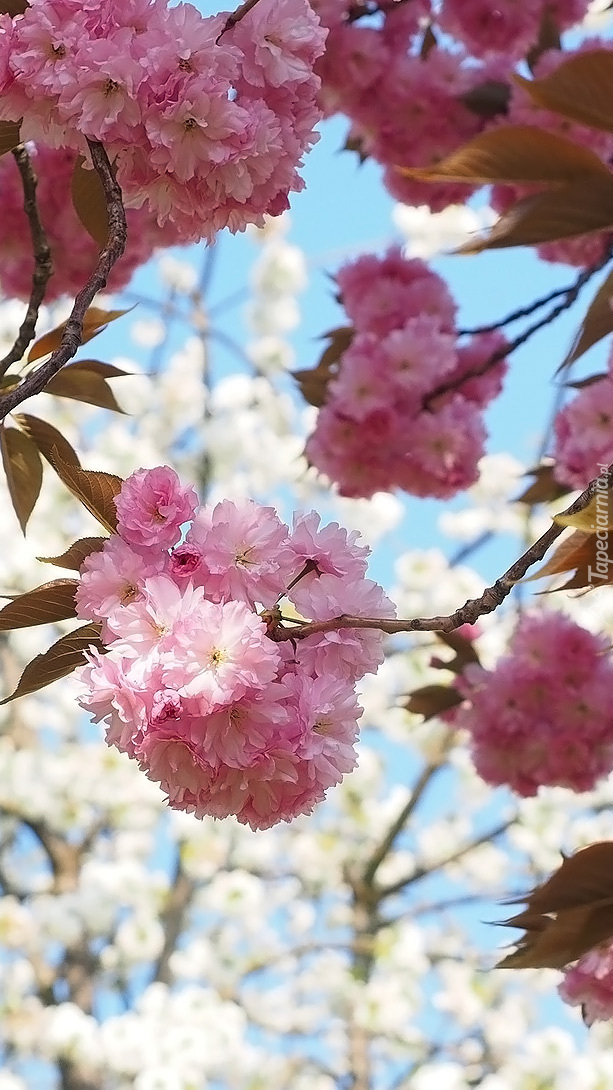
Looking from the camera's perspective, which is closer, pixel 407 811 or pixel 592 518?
pixel 592 518

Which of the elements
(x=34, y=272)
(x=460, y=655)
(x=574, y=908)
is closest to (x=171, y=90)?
(x=34, y=272)

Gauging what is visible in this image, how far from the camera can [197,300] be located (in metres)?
5.58

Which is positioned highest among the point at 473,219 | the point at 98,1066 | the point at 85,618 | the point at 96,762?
the point at 473,219

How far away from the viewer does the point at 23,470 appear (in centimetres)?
116

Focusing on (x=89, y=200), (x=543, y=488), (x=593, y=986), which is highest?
(x=543, y=488)

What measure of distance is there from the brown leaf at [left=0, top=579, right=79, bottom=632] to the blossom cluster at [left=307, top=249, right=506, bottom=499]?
1.23 m

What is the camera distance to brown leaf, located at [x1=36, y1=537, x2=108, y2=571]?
0.74 meters

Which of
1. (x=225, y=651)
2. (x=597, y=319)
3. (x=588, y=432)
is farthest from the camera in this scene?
(x=588, y=432)

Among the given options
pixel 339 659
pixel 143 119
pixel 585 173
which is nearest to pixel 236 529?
pixel 339 659

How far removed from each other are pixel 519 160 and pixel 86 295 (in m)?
0.44

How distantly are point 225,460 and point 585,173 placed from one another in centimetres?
574

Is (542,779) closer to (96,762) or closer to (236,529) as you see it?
(236,529)

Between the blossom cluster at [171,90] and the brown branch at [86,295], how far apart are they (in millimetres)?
31

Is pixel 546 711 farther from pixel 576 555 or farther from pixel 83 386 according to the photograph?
pixel 576 555
